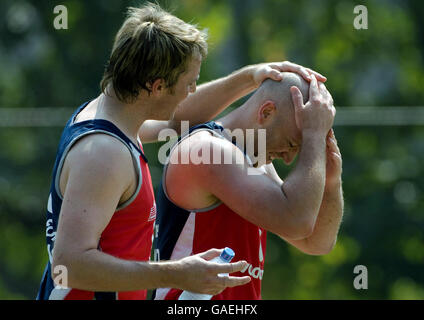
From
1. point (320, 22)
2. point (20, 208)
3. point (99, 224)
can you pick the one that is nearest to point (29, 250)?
point (20, 208)

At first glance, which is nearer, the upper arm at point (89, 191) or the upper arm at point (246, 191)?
the upper arm at point (89, 191)

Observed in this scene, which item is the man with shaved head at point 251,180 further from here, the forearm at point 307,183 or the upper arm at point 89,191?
the upper arm at point 89,191

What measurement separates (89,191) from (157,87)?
0.62m

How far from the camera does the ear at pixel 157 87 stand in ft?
9.27

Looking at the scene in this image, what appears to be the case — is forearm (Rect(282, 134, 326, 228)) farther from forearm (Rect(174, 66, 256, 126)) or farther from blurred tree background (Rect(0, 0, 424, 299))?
blurred tree background (Rect(0, 0, 424, 299))

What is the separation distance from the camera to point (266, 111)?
3150mm

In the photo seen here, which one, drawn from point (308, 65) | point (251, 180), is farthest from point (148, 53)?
point (308, 65)

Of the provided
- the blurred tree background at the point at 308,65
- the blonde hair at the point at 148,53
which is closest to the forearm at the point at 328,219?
the blonde hair at the point at 148,53

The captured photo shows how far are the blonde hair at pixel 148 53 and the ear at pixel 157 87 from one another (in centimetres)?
1

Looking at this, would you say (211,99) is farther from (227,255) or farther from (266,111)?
(227,255)

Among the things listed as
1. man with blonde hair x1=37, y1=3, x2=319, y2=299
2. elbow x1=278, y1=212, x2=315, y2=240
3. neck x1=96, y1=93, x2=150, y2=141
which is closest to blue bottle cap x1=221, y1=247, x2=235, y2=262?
man with blonde hair x1=37, y1=3, x2=319, y2=299

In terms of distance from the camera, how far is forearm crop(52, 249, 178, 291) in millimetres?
2428
